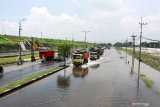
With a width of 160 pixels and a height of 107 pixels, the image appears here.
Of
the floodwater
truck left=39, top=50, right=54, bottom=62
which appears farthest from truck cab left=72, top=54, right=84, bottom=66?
the floodwater

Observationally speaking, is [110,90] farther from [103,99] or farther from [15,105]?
[15,105]

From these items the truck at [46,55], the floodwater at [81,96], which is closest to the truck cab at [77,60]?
the truck at [46,55]

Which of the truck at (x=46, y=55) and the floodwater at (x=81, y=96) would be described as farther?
the truck at (x=46, y=55)

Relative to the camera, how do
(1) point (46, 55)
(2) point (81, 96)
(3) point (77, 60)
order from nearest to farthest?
(2) point (81, 96) → (3) point (77, 60) → (1) point (46, 55)

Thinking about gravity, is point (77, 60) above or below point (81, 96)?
above

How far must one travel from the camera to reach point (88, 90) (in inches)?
1164

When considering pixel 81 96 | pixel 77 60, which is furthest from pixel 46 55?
pixel 81 96

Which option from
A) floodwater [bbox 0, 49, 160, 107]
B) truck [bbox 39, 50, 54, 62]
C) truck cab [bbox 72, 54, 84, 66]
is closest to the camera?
floodwater [bbox 0, 49, 160, 107]

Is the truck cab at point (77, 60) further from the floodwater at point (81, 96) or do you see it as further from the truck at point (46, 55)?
the floodwater at point (81, 96)

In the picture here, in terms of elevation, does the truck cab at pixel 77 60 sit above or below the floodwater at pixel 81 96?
above

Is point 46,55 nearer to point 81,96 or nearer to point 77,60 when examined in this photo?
point 77,60

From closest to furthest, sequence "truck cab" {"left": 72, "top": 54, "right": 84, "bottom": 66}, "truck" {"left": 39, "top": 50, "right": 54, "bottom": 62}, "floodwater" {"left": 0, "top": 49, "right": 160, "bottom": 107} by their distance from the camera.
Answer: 1. "floodwater" {"left": 0, "top": 49, "right": 160, "bottom": 107}
2. "truck cab" {"left": 72, "top": 54, "right": 84, "bottom": 66}
3. "truck" {"left": 39, "top": 50, "right": 54, "bottom": 62}

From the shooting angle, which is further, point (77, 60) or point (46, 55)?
point (46, 55)

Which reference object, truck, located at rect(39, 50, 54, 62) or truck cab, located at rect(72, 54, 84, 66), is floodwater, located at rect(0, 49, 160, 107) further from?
truck, located at rect(39, 50, 54, 62)
